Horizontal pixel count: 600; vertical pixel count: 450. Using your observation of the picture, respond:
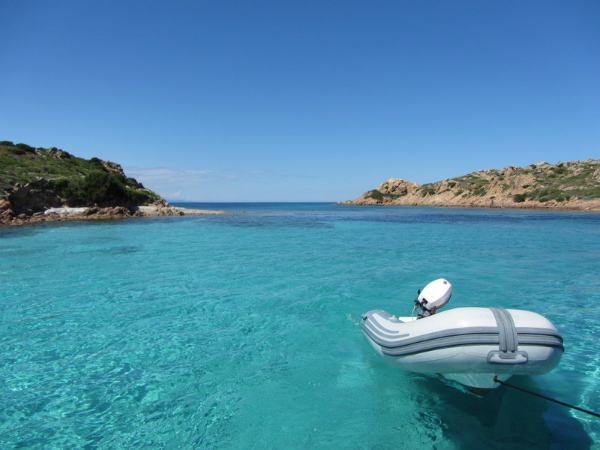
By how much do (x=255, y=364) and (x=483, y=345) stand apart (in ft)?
11.6

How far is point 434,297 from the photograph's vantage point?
5070 millimetres

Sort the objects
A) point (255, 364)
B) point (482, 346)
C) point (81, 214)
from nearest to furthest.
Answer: point (482, 346), point (255, 364), point (81, 214)

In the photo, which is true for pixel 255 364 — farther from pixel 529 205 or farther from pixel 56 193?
pixel 529 205

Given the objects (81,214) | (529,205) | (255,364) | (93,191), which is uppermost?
(93,191)

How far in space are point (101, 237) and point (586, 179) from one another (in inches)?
3436

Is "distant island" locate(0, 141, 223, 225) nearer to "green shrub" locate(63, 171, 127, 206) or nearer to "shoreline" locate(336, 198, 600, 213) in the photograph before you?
"green shrub" locate(63, 171, 127, 206)

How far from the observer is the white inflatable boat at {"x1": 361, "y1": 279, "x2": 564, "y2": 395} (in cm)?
343

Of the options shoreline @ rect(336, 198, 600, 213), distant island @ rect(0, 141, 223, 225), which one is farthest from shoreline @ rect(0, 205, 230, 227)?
shoreline @ rect(336, 198, 600, 213)

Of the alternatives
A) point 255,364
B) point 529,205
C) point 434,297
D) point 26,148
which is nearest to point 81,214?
point 26,148

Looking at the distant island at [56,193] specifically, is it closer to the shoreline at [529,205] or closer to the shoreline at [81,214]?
the shoreline at [81,214]

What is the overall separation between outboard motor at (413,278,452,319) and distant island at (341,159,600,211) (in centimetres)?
6596

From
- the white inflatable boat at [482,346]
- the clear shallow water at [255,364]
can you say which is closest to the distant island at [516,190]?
the clear shallow water at [255,364]

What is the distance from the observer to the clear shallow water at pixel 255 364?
3900 millimetres

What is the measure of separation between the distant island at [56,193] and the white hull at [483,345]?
36.8m
